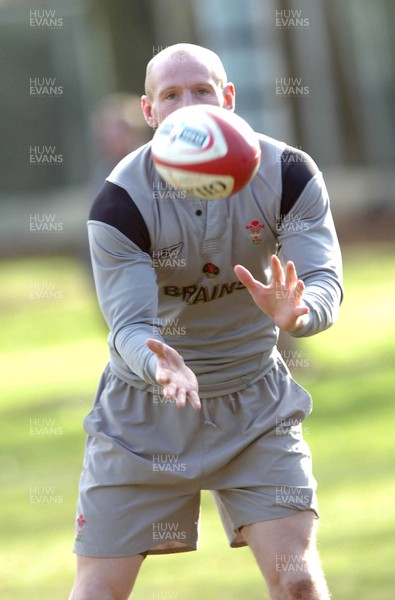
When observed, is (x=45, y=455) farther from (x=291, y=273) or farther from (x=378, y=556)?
(x=291, y=273)

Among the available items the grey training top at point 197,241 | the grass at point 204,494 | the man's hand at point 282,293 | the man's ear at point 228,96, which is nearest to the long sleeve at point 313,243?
the grey training top at point 197,241

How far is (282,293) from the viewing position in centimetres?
528

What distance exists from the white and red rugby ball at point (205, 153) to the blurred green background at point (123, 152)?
23.3 ft

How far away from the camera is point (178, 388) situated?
A: 515cm

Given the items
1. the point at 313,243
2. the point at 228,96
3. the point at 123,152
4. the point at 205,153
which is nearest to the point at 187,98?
the point at 228,96

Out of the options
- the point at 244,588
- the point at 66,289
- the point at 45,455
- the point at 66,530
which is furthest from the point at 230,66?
the point at 244,588

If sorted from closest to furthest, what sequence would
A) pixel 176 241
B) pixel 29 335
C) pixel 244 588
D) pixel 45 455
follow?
pixel 176 241 < pixel 244 588 < pixel 45 455 < pixel 29 335

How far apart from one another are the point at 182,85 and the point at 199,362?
3.77ft

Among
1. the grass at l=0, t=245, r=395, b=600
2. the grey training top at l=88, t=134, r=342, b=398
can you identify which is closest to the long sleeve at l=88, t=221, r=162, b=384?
the grey training top at l=88, t=134, r=342, b=398

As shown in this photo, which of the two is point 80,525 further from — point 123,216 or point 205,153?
point 205,153

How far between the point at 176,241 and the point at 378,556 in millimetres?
3967

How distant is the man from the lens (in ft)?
18.7

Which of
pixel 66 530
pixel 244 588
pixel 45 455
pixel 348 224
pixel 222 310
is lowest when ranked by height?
pixel 348 224

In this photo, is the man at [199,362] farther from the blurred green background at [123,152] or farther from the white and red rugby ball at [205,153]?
the blurred green background at [123,152]
